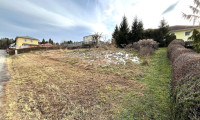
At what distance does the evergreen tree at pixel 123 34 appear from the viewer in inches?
500

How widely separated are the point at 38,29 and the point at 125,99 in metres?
20.9

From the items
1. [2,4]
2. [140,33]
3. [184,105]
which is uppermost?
[2,4]

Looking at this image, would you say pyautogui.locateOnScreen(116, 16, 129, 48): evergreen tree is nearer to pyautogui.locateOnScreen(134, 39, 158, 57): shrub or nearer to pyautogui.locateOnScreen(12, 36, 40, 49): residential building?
pyautogui.locateOnScreen(134, 39, 158, 57): shrub

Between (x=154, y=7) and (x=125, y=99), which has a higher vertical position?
(x=154, y=7)

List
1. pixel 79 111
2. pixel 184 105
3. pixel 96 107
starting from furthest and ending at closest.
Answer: pixel 96 107
pixel 79 111
pixel 184 105

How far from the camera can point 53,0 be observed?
7285mm

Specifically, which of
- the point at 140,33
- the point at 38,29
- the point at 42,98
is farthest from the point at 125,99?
the point at 38,29

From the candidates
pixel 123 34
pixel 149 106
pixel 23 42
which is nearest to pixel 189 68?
pixel 149 106

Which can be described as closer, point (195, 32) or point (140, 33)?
point (195, 32)

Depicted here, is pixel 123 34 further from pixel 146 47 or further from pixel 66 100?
pixel 66 100

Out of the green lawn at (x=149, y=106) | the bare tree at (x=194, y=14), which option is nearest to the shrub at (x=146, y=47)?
the bare tree at (x=194, y=14)

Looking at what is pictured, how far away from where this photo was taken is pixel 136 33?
12.3m

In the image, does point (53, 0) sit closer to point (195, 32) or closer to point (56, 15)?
point (56, 15)

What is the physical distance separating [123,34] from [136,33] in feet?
6.17
